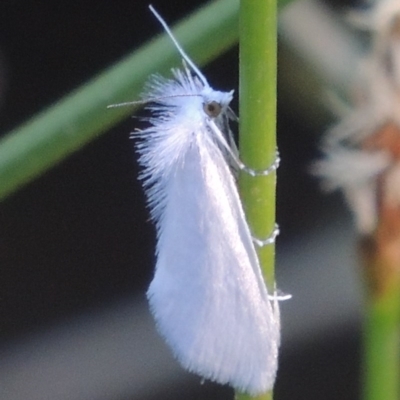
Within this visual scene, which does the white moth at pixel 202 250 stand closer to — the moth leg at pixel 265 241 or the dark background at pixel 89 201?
the moth leg at pixel 265 241

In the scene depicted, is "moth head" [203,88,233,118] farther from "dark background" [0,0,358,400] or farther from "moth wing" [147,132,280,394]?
"dark background" [0,0,358,400]

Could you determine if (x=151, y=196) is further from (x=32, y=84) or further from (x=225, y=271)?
(x=32, y=84)

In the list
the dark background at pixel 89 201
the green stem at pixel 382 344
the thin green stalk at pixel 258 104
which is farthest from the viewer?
the dark background at pixel 89 201

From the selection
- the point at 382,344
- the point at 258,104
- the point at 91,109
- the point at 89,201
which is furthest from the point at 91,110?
the point at 89,201

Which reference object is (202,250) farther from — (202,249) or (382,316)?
(382,316)

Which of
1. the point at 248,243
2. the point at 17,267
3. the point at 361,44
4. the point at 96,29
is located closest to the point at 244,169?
the point at 248,243

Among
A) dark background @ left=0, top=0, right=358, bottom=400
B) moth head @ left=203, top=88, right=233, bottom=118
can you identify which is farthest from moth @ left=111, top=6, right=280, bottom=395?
dark background @ left=0, top=0, right=358, bottom=400

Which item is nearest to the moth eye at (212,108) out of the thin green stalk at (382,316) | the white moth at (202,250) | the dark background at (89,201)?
the white moth at (202,250)
